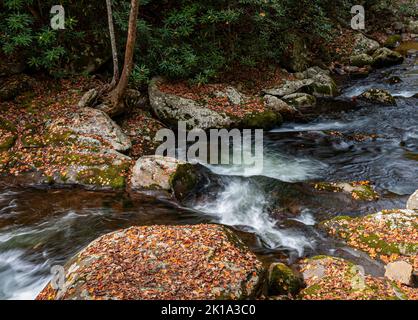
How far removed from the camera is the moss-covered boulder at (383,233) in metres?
6.14

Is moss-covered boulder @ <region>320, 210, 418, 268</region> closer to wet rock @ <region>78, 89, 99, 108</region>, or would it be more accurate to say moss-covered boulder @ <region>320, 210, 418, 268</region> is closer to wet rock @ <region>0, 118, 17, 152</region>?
wet rock @ <region>78, 89, 99, 108</region>

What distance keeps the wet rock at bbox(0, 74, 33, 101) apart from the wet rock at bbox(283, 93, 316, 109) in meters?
10.1

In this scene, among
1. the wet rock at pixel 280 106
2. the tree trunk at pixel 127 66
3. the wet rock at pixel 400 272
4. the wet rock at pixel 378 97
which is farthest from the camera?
the wet rock at pixel 378 97

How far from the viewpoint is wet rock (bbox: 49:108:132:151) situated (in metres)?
10.0

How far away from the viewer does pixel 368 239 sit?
6.52 meters

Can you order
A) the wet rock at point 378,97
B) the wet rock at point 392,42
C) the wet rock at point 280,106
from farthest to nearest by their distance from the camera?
the wet rock at point 392,42, the wet rock at point 378,97, the wet rock at point 280,106

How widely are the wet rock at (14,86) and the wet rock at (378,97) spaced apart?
13.7 m

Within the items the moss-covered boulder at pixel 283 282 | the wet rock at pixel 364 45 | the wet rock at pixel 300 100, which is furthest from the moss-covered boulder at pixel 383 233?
the wet rock at pixel 364 45

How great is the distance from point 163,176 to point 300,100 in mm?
8677

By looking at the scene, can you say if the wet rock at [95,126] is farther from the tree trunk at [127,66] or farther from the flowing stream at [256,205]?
the flowing stream at [256,205]

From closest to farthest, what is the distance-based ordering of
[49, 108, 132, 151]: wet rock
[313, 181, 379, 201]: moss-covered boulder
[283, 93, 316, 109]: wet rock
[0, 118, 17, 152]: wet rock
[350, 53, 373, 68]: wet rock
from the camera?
1. [313, 181, 379, 201]: moss-covered boulder
2. [0, 118, 17, 152]: wet rock
3. [49, 108, 132, 151]: wet rock
4. [283, 93, 316, 109]: wet rock
5. [350, 53, 373, 68]: wet rock

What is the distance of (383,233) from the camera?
657cm

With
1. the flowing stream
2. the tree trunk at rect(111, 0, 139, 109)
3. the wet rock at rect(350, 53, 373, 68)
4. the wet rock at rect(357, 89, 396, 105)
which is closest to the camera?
the flowing stream

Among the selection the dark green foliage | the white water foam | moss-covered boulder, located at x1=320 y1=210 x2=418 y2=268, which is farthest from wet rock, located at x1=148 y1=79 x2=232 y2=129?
moss-covered boulder, located at x1=320 y1=210 x2=418 y2=268
